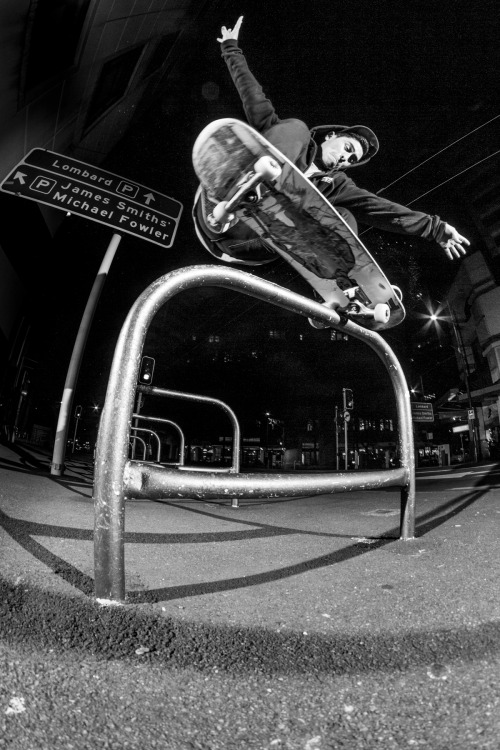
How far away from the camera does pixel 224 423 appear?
166ft

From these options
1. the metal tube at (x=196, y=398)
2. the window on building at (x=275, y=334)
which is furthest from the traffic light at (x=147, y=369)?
the window on building at (x=275, y=334)

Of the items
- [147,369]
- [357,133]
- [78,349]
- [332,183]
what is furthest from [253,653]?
[78,349]

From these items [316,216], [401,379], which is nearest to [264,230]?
[316,216]

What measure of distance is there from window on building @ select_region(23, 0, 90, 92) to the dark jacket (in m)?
3.57

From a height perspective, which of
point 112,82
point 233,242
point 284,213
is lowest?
point 284,213

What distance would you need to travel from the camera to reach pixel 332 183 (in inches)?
98.7

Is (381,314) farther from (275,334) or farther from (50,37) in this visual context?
(275,334)

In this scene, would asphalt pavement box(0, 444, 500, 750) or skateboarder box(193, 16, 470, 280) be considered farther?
skateboarder box(193, 16, 470, 280)

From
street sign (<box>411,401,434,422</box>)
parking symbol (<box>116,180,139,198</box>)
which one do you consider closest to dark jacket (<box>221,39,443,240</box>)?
parking symbol (<box>116,180,139,198</box>)

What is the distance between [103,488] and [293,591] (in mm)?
588

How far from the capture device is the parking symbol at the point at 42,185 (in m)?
4.73

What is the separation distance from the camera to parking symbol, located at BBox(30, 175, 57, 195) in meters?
4.73

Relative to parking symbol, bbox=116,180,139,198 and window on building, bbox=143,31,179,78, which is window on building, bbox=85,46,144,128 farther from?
parking symbol, bbox=116,180,139,198

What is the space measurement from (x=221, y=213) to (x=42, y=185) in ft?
14.7
